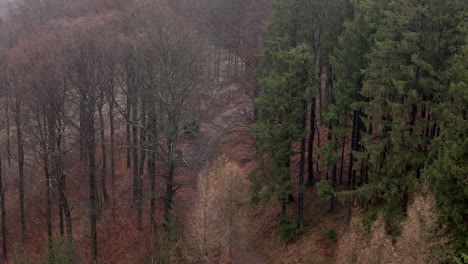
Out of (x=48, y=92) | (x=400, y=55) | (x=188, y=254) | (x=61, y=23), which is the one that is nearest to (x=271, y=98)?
(x=400, y=55)

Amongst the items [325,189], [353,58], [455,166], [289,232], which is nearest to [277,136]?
[325,189]

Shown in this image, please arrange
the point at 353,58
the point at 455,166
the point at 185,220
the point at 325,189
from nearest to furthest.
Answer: the point at 455,166, the point at 353,58, the point at 325,189, the point at 185,220

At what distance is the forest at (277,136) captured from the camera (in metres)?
16.3

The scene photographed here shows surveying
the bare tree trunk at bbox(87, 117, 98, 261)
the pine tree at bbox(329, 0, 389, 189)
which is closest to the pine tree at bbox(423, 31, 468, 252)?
the pine tree at bbox(329, 0, 389, 189)

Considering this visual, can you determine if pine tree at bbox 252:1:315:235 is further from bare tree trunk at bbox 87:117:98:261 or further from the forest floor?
bare tree trunk at bbox 87:117:98:261

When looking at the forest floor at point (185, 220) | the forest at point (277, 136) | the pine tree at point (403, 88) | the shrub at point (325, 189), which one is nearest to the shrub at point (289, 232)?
the forest at point (277, 136)

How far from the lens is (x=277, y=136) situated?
23.9 m

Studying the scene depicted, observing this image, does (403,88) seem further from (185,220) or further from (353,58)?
(185,220)

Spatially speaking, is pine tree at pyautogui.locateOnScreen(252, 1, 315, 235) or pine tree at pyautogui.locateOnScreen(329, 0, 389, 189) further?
pine tree at pyautogui.locateOnScreen(252, 1, 315, 235)

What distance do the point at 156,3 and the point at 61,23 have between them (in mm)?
7966

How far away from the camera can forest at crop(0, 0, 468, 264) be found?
16.3 m

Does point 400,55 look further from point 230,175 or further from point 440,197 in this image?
point 230,175

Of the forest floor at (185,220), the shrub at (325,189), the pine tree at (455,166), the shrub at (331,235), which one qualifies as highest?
the pine tree at (455,166)

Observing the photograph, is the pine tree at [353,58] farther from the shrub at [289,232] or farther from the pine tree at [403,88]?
the shrub at [289,232]
